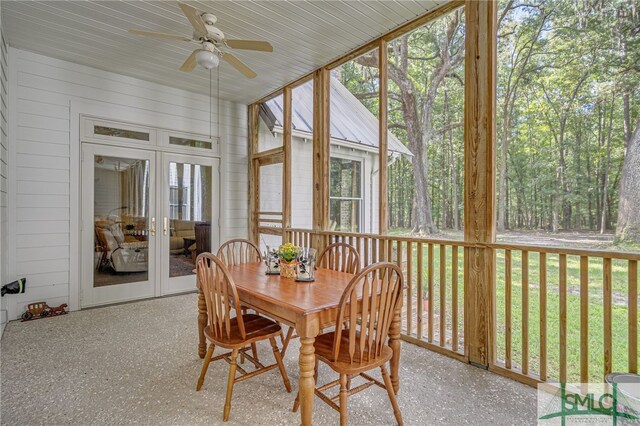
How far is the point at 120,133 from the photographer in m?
4.48

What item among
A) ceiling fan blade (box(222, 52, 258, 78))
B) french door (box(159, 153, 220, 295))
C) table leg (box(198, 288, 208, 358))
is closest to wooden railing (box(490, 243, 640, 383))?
table leg (box(198, 288, 208, 358))

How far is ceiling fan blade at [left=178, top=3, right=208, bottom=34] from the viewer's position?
2300mm

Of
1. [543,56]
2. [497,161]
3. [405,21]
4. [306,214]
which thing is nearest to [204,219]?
[306,214]

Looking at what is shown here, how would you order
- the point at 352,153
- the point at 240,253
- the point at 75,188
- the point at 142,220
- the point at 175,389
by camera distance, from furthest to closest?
the point at 352,153 → the point at 142,220 → the point at 75,188 → the point at 240,253 → the point at 175,389

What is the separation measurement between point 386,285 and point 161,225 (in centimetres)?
397

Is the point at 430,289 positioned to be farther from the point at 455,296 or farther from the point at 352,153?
the point at 352,153

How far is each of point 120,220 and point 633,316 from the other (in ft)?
17.3

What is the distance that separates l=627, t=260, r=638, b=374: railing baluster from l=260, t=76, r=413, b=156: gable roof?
8.91 ft

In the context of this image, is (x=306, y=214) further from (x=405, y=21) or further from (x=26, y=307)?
(x=26, y=307)

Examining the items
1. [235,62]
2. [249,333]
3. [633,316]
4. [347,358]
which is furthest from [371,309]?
[235,62]

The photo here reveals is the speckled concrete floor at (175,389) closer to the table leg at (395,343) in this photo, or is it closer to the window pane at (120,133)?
the table leg at (395,343)

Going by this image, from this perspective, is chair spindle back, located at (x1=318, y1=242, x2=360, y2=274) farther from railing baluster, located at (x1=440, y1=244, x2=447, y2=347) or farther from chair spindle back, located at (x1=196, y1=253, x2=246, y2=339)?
chair spindle back, located at (x1=196, y1=253, x2=246, y2=339)

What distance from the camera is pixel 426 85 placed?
134 inches

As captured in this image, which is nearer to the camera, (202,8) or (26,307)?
(202,8)
